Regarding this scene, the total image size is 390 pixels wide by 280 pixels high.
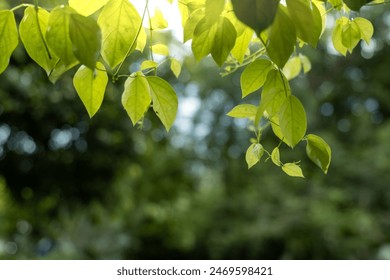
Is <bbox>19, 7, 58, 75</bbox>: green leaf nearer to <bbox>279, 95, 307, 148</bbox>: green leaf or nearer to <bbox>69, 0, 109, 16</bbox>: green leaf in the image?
<bbox>69, 0, 109, 16</bbox>: green leaf

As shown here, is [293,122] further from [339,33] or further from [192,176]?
[192,176]

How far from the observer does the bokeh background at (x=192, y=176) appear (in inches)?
190

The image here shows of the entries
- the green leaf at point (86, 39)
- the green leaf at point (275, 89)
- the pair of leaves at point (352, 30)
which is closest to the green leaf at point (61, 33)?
the green leaf at point (86, 39)

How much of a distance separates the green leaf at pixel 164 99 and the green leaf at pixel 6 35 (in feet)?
0.29

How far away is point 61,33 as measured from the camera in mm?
278

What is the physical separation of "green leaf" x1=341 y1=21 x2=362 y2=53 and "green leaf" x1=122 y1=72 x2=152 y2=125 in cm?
19

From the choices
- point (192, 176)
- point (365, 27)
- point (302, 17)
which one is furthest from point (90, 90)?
point (192, 176)

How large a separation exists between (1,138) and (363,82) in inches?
170

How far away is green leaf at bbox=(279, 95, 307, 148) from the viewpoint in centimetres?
33

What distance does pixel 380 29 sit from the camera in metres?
6.51

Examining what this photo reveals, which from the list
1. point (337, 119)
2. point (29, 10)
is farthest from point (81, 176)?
point (29, 10)
